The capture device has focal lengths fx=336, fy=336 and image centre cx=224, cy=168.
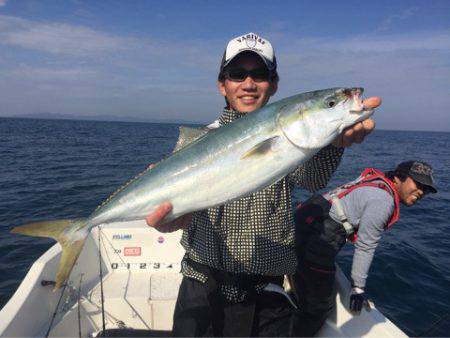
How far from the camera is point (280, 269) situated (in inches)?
141

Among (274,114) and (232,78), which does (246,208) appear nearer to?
(274,114)

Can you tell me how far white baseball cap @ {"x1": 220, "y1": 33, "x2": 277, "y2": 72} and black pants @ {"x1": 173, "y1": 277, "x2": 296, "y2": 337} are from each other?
2430mm

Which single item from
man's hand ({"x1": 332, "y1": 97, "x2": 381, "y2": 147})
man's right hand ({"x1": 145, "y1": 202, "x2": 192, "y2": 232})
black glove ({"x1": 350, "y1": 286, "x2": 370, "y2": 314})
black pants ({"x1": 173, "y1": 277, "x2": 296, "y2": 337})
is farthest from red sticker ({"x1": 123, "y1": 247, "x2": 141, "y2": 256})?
man's hand ({"x1": 332, "y1": 97, "x2": 381, "y2": 147})

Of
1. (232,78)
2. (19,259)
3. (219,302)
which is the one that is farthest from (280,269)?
(19,259)

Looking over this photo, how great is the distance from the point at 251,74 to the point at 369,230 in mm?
3001

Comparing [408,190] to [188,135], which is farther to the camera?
[408,190]

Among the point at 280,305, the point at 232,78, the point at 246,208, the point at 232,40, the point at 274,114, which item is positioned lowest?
the point at 280,305

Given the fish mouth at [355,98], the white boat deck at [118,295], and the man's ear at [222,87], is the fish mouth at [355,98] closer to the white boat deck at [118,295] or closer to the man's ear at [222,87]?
the man's ear at [222,87]

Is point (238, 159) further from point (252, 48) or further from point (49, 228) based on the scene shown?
point (49, 228)

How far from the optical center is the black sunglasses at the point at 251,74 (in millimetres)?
3564

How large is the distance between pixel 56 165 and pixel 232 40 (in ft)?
82.4

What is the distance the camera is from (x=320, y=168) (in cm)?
321

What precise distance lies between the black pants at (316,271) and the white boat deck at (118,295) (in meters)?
0.41

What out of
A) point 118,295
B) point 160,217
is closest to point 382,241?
point 118,295
